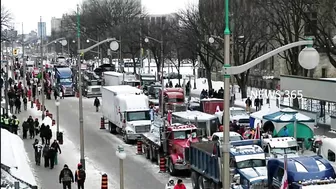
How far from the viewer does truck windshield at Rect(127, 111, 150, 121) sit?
35.3 metres

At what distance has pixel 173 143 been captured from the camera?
26281mm

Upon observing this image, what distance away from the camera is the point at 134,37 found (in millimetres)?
84312

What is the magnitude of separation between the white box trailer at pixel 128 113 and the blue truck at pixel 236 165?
12205mm

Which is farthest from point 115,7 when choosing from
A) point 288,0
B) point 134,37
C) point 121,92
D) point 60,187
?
point 60,187

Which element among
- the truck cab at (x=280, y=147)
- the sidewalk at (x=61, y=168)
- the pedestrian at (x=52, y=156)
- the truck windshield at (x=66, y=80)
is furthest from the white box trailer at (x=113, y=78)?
the truck cab at (x=280, y=147)

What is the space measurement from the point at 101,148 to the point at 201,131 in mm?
5762

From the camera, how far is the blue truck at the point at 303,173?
16453 millimetres

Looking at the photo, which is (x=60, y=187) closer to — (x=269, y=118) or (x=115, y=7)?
(x=269, y=118)

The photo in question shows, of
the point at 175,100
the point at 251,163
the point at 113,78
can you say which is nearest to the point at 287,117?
the point at 251,163

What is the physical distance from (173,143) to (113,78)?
3231cm

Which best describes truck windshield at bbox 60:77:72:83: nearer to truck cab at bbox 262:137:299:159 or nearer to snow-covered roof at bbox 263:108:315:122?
snow-covered roof at bbox 263:108:315:122

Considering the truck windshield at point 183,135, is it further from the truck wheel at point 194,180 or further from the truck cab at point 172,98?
the truck cab at point 172,98

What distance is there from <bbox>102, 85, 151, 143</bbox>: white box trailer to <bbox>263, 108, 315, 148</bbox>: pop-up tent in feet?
24.8

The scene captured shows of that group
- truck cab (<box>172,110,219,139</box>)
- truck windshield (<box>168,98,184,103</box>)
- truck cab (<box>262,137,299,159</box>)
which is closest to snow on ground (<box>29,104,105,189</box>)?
truck cab (<box>172,110,219,139</box>)
